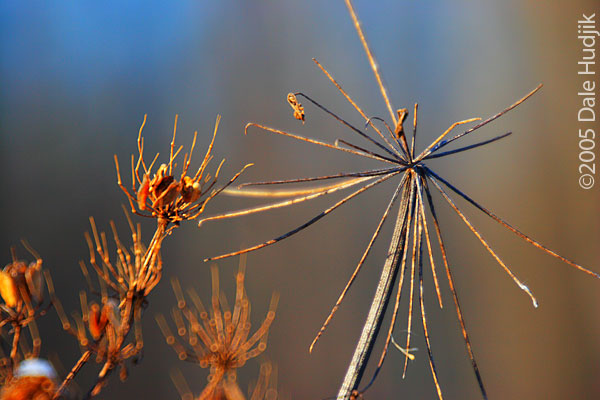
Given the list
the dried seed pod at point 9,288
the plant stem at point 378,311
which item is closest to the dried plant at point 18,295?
the dried seed pod at point 9,288

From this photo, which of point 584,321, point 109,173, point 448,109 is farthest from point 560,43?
point 109,173

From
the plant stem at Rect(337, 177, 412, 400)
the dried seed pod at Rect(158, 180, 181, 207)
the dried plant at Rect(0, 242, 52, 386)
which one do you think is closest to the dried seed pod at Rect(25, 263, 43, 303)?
the dried plant at Rect(0, 242, 52, 386)

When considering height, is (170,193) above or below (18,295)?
above

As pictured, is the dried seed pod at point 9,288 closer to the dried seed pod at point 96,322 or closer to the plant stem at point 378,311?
the dried seed pod at point 96,322

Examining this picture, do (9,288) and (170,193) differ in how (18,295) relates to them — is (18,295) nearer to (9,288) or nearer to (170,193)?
(9,288)

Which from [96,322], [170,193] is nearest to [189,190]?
[170,193]

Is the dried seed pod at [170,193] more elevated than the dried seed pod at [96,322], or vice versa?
the dried seed pod at [170,193]

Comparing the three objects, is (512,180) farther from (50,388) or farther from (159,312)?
(50,388)

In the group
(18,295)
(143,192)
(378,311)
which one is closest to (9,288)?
(18,295)

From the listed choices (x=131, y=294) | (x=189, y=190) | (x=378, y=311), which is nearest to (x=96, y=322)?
(x=131, y=294)

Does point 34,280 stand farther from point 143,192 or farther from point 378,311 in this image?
point 378,311

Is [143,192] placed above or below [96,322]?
above
